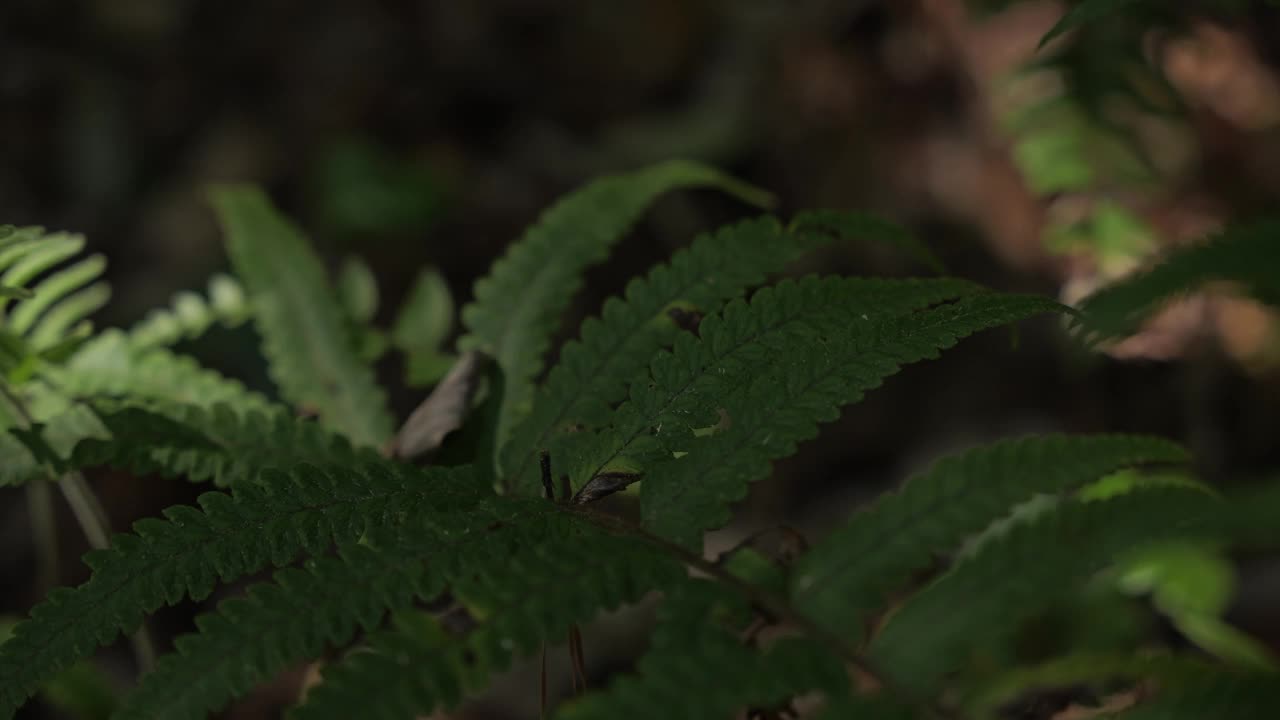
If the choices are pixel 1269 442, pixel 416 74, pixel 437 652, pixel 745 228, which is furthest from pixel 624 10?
pixel 437 652

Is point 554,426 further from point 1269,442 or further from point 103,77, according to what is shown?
point 103,77

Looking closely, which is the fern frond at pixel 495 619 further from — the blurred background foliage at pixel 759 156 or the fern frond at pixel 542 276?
the blurred background foliage at pixel 759 156

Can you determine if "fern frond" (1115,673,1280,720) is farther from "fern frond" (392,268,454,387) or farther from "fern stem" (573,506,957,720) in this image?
"fern frond" (392,268,454,387)

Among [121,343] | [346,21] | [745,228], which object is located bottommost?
[745,228]

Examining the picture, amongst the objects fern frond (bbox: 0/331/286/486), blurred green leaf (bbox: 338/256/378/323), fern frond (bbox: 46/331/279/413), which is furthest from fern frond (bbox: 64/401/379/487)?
blurred green leaf (bbox: 338/256/378/323)

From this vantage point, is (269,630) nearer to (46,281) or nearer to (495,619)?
(495,619)

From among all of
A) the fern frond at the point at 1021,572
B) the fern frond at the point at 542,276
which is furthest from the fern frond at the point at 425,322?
the fern frond at the point at 1021,572

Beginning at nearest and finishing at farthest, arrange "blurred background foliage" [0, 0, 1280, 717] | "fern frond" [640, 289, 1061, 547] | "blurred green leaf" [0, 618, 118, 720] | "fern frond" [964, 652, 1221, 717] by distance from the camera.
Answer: "fern frond" [640, 289, 1061, 547], "fern frond" [964, 652, 1221, 717], "blurred green leaf" [0, 618, 118, 720], "blurred background foliage" [0, 0, 1280, 717]
